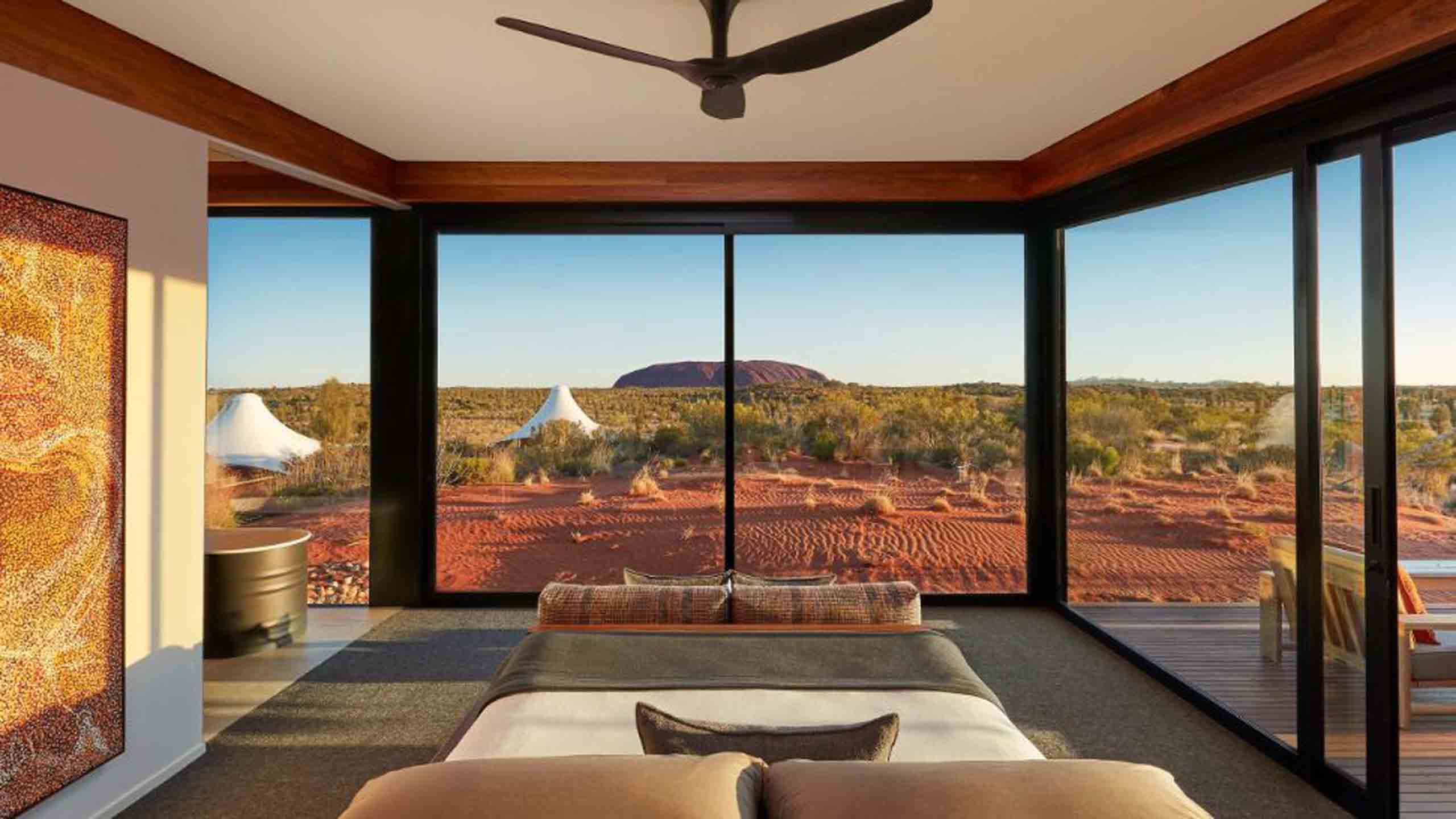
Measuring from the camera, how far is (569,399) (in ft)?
16.0

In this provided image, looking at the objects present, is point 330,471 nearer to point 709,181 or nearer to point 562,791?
point 709,181

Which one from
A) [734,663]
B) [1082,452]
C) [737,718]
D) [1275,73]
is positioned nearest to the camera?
[737,718]

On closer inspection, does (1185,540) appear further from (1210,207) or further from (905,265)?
(905,265)

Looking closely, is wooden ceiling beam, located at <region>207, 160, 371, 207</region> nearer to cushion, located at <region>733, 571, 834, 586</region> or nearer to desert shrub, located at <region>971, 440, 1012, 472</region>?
cushion, located at <region>733, 571, 834, 586</region>

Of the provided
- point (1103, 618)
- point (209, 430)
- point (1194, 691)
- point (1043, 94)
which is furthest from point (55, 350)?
point (1103, 618)

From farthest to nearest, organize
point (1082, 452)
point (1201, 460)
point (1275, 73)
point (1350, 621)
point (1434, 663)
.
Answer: point (1082, 452) → point (1201, 460) → point (1275, 73) → point (1350, 621) → point (1434, 663)

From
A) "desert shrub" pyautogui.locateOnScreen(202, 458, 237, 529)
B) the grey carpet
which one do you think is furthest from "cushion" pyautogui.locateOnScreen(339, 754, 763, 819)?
"desert shrub" pyautogui.locateOnScreen(202, 458, 237, 529)

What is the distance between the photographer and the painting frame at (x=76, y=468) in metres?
2.14

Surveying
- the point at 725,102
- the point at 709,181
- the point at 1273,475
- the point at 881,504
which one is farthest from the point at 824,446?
the point at 725,102

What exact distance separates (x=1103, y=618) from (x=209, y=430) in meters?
5.34

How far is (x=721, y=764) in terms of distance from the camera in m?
1.37

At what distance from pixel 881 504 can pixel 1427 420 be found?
9.40ft

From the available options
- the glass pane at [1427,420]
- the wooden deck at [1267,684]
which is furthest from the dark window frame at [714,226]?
the glass pane at [1427,420]

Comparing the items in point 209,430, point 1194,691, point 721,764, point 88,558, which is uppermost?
point 209,430
